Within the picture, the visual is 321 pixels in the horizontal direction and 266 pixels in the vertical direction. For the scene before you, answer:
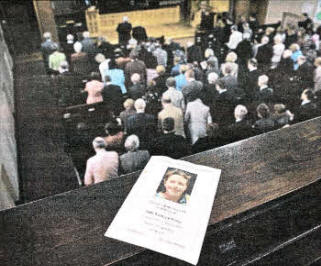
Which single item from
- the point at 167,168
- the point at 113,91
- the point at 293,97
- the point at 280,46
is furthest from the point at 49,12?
the point at 167,168

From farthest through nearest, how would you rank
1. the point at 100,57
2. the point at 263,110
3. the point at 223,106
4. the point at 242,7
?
the point at 242,7 < the point at 100,57 < the point at 223,106 < the point at 263,110

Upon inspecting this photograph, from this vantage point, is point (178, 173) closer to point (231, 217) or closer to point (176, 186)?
point (176, 186)

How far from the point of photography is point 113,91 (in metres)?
5.49

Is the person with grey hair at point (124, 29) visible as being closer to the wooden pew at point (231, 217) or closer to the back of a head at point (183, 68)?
the back of a head at point (183, 68)

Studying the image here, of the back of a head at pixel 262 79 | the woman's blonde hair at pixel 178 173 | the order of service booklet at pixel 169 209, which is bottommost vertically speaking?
the back of a head at pixel 262 79

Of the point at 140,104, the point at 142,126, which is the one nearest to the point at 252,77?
the point at 140,104

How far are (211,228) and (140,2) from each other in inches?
509

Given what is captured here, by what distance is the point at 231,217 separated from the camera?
49.4 inches

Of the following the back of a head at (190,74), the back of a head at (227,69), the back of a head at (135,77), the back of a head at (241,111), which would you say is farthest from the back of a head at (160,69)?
the back of a head at (241,111)

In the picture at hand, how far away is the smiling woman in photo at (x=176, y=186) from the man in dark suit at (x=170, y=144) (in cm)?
244

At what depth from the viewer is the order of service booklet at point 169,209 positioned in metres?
1.15

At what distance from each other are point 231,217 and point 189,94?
4144 mm

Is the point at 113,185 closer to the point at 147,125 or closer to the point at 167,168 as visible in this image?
the point at 167,168

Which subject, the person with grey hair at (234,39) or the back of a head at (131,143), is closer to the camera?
the back of a head at (131,143)
